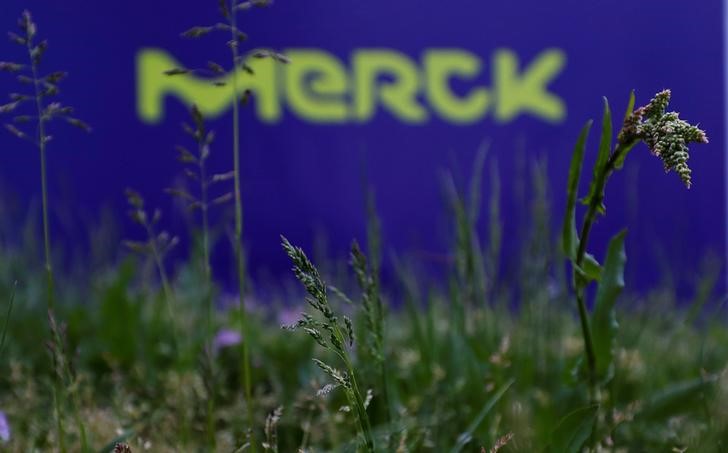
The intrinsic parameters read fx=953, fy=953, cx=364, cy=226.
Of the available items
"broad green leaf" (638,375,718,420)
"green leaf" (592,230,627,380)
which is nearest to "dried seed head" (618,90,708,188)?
"green leaf" (592,230,627,380)

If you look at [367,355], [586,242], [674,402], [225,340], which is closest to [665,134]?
[586,242]

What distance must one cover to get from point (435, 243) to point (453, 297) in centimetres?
211

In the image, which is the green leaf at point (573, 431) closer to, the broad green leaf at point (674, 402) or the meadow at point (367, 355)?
the meadow at point (367, 355)

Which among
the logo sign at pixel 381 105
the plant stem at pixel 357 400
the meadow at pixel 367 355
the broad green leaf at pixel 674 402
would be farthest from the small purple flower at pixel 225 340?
the logo sign at pixel 381 105

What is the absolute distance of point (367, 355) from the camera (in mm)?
1073

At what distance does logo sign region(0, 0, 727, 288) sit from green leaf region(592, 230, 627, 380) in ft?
7.23

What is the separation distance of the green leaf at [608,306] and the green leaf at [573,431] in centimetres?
12

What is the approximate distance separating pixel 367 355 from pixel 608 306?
30cm

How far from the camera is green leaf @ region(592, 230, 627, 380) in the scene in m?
0.86

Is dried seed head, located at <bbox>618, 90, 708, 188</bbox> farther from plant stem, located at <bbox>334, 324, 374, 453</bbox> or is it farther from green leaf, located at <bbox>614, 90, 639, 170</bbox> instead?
plant stem, located at <bbox>334, 324, 374, 453</bbox>

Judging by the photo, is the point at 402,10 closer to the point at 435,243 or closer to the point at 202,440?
the point at 435,243

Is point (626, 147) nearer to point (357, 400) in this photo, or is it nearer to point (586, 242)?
point (586, 242)

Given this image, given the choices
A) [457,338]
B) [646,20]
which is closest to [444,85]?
[646,20]

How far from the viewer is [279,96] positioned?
336 centimetres
